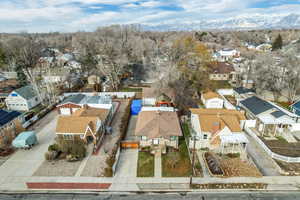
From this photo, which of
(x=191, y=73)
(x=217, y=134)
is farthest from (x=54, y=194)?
(x=191, y=73)

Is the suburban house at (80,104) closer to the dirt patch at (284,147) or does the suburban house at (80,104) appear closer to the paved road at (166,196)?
the paved road at (166,196)

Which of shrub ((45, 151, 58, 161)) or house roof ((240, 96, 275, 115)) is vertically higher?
house roof ((240, 96, 275, 115))

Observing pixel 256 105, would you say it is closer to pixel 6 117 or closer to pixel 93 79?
pixel 6 117

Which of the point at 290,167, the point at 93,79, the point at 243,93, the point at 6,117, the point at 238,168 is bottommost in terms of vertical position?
the point at 238,168

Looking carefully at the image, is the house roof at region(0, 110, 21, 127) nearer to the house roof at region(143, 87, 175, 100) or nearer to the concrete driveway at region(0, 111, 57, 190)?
the concrete driveway at region(0, 111, 57, 190)

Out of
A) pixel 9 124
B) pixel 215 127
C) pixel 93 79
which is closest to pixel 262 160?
pixel 215 127

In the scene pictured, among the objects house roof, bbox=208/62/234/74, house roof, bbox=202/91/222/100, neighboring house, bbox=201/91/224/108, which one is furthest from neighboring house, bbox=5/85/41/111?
house roof, bbox=208/62/234/74

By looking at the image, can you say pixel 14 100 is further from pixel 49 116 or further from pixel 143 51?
pixel 143 51
